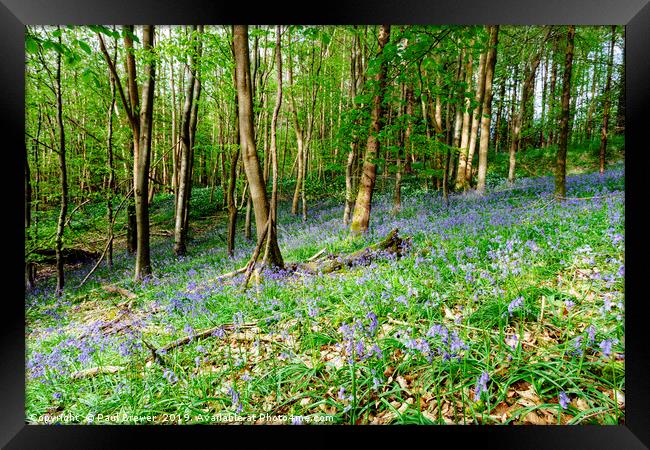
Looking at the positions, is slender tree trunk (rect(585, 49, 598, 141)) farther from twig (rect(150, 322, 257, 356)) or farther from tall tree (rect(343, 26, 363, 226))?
twig (rect(150, 322, 257, 356))

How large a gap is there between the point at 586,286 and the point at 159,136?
21.2 feet

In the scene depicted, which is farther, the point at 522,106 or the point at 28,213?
the point at 522,106

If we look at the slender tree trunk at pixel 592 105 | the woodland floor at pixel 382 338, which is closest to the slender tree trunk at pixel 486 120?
the slender tree trunk at pixel 592 105

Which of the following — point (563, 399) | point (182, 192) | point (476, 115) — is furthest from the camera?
point (182, 192)

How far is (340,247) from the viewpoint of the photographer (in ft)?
14.2

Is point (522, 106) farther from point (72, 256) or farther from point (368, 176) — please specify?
point (72, 256)

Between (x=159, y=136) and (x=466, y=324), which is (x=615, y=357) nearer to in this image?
(x=466, y=324)

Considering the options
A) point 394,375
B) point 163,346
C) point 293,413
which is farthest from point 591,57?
point 163,346

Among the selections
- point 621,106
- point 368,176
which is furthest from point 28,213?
point 621,106

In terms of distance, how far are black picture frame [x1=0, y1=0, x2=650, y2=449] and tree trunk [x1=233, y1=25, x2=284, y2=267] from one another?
1.39 metres

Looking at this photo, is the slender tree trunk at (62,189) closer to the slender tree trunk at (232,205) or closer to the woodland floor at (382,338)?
the woodland floor at (382,338)
